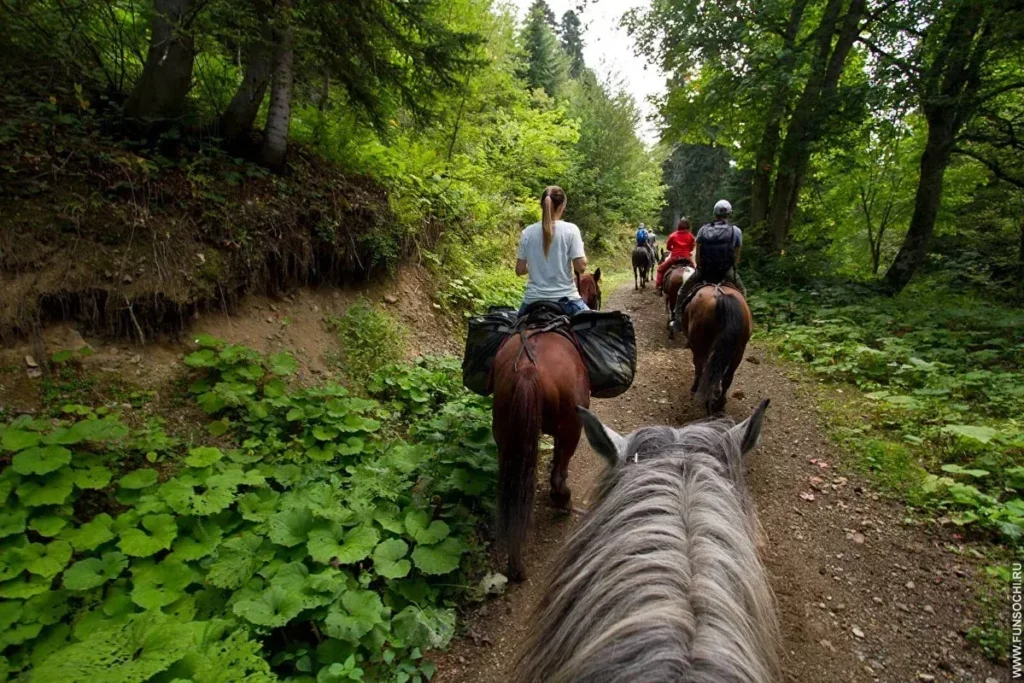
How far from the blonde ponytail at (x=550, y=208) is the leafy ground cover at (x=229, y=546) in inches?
79.9

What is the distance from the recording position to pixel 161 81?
4371mm

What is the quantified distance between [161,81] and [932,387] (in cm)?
915

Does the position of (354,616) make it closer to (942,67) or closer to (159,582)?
(159,582)

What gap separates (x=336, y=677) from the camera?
2184mm

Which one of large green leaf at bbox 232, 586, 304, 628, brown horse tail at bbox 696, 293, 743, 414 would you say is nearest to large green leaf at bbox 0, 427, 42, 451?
large green leaf at bbox 232, 586, 304, 628

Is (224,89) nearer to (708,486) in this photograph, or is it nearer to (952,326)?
(708,486)

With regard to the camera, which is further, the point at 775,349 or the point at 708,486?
the point at 775,349

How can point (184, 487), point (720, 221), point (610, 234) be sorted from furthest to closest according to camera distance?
point (610, 234)
point (720, 221)
point (184, 487)

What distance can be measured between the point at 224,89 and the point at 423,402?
462 centimetres

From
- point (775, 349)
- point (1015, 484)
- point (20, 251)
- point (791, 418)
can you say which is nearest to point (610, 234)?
point (775, 349)

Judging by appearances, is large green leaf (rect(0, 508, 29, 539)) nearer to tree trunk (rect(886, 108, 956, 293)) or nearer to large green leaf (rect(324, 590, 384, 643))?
large green leaf (rect(324, 590, 384, 643))

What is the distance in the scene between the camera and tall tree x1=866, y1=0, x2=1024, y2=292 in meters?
7.35

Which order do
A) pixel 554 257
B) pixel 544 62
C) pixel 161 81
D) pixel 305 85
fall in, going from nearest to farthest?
pixel 554 257
pixel 161 81
pixel 305 85
pixel 544 62

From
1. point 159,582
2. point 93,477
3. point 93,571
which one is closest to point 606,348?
point 159,582
